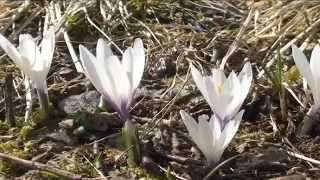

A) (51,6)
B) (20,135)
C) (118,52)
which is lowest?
(20,135)

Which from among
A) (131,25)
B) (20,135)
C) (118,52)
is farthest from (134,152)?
(131,25)

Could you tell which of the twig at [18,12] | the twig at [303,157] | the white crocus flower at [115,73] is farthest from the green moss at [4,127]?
the twig at [303,157]

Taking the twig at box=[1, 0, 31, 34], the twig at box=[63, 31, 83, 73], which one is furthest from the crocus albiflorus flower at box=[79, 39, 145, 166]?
the twig at box=[1, 0, 31, 34]

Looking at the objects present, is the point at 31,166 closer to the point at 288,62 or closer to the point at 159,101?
the point at 159,101

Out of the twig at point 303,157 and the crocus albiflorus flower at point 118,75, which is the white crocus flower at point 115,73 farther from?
the twig at point 303,157

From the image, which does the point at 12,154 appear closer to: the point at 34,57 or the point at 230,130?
the point at 34,57

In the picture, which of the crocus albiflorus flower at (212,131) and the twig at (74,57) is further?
the twig at (74,57)

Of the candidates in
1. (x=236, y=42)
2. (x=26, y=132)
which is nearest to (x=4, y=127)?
(x=26, y=132)
